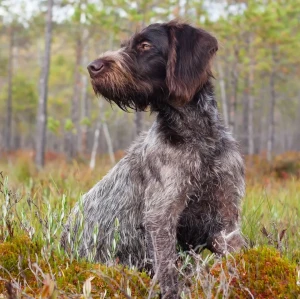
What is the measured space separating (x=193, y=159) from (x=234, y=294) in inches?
47.7

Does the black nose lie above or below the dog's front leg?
above

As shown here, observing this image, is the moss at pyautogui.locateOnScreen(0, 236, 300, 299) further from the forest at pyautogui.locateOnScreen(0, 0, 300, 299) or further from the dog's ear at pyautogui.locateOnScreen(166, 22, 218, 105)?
the dog's ear at pyautogui.locateOnScreen(166, 22, 218, 105)

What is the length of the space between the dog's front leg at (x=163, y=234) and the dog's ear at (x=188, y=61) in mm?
868

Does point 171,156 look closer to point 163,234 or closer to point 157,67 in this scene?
point 163,234

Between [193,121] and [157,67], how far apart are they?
55 centimetres

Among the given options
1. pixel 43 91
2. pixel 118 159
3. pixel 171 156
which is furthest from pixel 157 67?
pixel 118 159

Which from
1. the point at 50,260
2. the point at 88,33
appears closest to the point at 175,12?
the point at 88,33

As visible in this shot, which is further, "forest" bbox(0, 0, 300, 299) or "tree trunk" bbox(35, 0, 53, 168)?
"tree trunk" bbox(35, 0, 53, 168)

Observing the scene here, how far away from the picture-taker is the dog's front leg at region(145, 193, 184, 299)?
332 cm

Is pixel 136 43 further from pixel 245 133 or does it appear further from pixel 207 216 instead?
pixel 245 133

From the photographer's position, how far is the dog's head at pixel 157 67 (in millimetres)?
3531

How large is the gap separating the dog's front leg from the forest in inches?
6.8

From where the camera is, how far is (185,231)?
3908mm

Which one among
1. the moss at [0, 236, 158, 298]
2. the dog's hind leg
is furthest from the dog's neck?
the moss at [0, 236, 158, 298]
